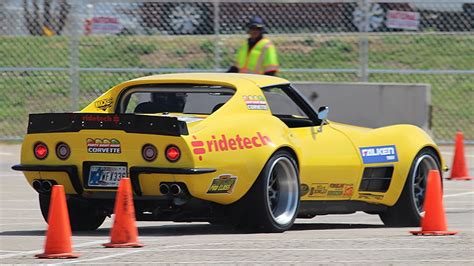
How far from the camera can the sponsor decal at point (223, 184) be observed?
33.1ft

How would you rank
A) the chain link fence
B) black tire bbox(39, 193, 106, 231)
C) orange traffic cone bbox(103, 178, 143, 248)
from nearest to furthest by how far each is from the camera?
orange traffic cone bbox(103, 178, 143, 248) → black tire bbox(39, 193, 106, 231) → the chain link fence

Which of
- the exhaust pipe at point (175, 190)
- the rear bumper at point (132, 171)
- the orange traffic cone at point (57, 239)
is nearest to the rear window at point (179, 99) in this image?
the rear bumper at point (132, 171)

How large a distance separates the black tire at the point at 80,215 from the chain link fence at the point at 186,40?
1047 centimetres

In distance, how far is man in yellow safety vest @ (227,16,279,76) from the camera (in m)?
17.5

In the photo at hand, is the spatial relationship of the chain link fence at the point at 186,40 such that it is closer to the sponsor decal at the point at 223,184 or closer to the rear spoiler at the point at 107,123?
the rear spoiler at the point at 107,123

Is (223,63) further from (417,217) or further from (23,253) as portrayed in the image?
(23,253)

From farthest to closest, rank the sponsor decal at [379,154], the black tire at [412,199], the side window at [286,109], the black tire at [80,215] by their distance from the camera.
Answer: the black tire at [412,199]
the sponsor decal at [379,154]
the side window at [286,109]
the black tire at [80,215]

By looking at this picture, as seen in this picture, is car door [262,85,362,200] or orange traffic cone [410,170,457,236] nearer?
orange traffic cone [410,170,457,236]

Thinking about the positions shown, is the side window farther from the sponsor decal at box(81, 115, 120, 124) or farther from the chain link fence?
the chain link fence

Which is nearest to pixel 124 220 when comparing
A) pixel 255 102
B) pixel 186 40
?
pixel 255 102

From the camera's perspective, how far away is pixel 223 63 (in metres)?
23.9

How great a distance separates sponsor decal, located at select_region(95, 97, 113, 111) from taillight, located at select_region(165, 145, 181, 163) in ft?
5.13

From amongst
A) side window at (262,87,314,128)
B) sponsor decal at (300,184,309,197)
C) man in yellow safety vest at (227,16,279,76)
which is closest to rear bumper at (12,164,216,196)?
sponsor decal at (300,184,309,197)

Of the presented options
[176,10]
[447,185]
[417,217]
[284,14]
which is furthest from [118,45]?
[417,217]
